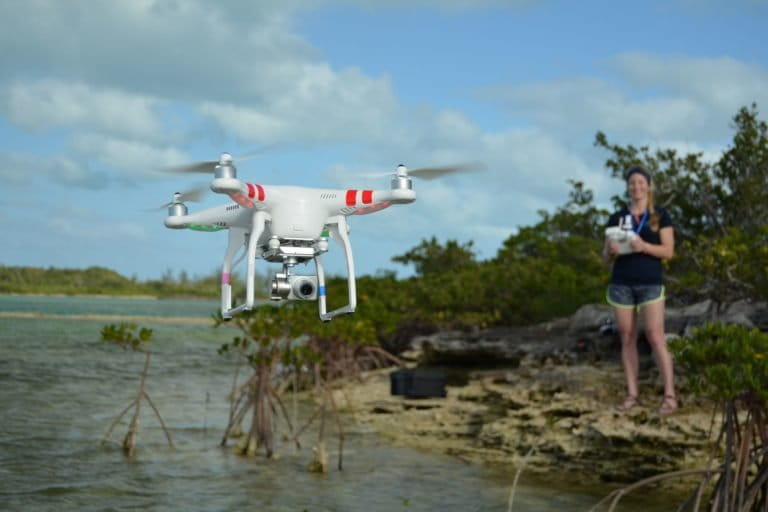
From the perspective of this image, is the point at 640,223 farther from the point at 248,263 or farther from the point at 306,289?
the point at 248,263

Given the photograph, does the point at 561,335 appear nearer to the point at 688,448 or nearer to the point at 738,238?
the point at 738,238

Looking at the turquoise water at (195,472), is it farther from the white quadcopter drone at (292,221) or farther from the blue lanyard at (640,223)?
the white quadcopter drone at (292,221)

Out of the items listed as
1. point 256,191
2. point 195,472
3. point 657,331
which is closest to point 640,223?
point 657,331

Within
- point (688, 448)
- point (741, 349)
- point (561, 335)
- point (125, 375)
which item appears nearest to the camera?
point (741, 349)

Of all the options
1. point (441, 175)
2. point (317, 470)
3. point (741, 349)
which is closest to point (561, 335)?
point (317, 470)

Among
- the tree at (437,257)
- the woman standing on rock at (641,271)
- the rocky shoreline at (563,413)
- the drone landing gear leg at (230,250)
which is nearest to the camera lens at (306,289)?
the drone landing gear leg at (230,250)

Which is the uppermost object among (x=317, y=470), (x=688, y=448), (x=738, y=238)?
(x=738, y=238)
